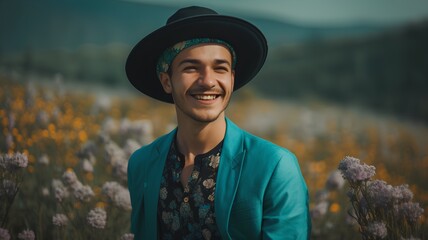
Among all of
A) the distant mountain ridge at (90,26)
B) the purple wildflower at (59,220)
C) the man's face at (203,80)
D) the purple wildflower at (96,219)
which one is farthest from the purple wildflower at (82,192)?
the distant mountain ridge at (90,26)

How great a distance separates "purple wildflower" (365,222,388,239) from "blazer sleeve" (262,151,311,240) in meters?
0.27

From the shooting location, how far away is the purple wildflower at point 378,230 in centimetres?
232

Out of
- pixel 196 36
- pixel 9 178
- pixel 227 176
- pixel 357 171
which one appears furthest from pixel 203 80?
pixel 9 178

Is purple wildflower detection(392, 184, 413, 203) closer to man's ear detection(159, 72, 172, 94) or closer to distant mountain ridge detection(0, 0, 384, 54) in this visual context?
man's ear detection(159, 72, 172, 94)

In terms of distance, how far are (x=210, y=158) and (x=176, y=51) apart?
515mm

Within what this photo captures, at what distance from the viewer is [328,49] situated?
914cm

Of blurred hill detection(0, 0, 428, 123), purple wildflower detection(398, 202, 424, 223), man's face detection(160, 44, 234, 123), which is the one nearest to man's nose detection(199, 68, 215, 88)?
man's face detection(160, 44, 234, 123)

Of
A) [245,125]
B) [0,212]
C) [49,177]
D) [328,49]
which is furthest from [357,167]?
[328,49]

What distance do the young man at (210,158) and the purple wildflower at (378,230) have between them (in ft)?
0.90

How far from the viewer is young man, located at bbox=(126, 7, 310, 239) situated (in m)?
2.35

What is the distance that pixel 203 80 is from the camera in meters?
2.42

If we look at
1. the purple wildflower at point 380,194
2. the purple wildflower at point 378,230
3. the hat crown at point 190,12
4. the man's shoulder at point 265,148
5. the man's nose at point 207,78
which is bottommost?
the purple wildflower at point 378,230

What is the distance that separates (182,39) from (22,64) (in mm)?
5639

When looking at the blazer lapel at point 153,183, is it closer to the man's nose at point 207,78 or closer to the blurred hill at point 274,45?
the man's nose at point 207,78
